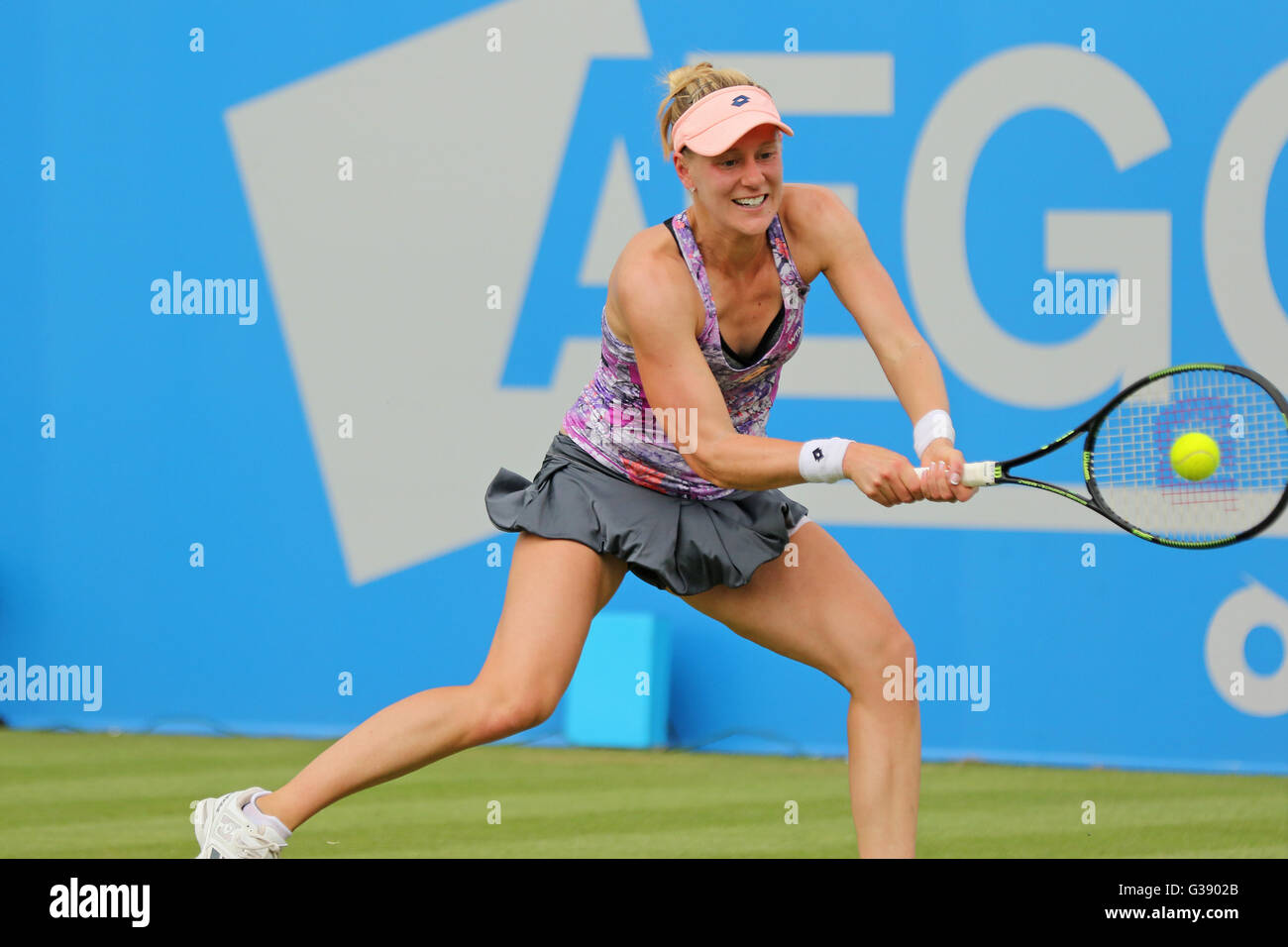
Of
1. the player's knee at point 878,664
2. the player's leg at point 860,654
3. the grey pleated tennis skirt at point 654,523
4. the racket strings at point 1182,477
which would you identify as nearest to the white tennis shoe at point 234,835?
the grey pleated tennis skirt at point 654,523

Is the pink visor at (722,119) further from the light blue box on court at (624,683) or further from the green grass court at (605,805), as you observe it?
the light blue box on court at (624,683)

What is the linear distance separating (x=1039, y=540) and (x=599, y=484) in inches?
110

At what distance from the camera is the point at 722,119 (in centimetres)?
284

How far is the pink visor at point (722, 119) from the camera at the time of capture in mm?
2801

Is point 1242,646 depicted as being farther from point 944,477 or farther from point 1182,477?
point 944,477

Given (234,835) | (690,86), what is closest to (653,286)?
(690,86)

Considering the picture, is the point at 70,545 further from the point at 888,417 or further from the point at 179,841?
the point at 888,417

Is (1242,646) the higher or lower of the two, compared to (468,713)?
higher

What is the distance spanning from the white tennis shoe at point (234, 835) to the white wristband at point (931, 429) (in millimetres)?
1326

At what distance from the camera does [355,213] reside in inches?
237

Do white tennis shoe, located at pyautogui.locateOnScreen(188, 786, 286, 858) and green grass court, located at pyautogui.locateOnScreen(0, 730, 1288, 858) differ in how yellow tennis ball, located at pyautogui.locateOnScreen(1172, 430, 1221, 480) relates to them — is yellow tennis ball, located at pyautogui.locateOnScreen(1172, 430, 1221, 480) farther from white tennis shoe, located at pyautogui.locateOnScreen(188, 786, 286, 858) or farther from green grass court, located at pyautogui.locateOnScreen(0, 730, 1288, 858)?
white tennis shoe, located at pyautogui.locateOnScreen(188, 786, 286, 858)

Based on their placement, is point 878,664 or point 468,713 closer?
point 468,713

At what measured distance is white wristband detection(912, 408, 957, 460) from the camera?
2814 mm

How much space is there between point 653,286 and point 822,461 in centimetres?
44
